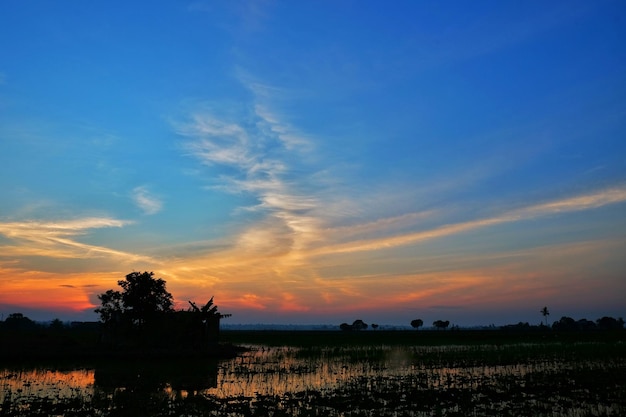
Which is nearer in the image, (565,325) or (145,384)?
(145,384)

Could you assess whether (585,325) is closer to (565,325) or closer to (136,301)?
(565,325)

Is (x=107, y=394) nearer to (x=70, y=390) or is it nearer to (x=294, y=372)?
(x=70, y=390)

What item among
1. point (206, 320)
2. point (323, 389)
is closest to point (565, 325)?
point (206, 320)

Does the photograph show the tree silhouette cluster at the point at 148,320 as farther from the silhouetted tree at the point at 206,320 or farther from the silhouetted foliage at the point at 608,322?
the silhouetted foliage at the point at 608,322

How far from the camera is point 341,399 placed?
62.8ft

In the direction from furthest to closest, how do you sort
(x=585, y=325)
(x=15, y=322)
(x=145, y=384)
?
(x=585, y=325) → (x=15, y=322) → (x=145, y=384)

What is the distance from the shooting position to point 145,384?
2375 centimetres

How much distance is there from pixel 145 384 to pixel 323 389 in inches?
371

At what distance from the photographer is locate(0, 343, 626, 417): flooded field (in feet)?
55.5

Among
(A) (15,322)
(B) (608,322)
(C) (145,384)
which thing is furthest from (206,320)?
(B) (608,322)

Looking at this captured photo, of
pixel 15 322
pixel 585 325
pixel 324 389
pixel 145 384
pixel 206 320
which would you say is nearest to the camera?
pixel 324 389

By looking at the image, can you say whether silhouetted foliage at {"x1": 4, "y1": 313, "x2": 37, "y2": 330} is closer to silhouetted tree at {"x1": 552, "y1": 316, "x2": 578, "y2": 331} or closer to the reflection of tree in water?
the reflection of tree in water

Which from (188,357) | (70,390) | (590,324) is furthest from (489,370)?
(590,324)

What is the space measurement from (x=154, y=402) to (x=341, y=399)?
7732 mm
